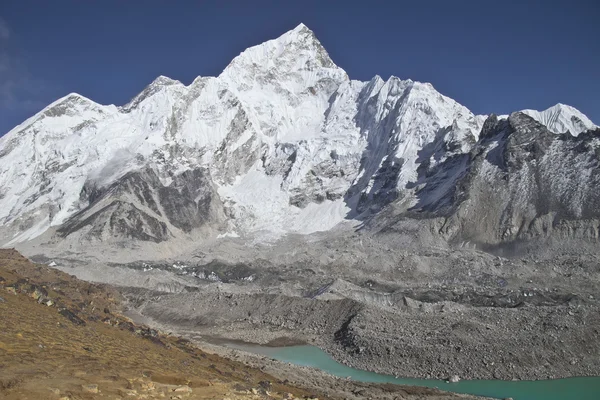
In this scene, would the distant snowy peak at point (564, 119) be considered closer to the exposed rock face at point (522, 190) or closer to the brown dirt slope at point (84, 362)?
the exposed rock face at point (522, 190)

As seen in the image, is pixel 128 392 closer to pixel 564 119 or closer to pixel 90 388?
pixel 90 388

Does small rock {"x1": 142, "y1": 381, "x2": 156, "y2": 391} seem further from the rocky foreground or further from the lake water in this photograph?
the lake water

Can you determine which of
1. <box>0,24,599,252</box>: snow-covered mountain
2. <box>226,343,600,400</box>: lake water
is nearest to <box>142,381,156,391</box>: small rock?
<box>226,343,600,400</box>: lake water

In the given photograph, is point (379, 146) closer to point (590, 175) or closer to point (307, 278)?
point (590, 175)

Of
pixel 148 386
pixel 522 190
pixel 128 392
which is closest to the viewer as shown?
pixel 128 392

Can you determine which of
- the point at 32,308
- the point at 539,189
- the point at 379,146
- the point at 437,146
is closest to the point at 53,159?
the point at 379,146

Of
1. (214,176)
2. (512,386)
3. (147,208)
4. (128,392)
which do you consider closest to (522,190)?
(512,386)
